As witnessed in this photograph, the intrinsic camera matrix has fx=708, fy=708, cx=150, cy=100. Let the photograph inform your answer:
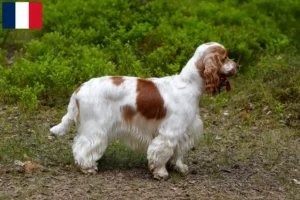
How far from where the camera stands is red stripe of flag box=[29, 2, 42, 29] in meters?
12.3

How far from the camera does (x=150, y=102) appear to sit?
6336 mm

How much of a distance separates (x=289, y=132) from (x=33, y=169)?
3.24 meters

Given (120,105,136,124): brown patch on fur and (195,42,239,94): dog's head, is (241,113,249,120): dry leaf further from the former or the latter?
(120,105,136,124): brown patch on fur

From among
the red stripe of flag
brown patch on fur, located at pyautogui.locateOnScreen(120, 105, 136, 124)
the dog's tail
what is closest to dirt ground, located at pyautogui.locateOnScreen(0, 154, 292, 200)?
the dog's tail

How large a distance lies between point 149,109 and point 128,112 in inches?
7.6

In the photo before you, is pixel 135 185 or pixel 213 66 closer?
pixel 135 185

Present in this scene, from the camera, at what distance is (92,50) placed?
35.0 ft

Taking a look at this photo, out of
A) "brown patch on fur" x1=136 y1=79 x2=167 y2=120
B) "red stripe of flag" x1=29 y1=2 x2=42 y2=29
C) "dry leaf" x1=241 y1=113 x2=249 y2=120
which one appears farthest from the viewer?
"red stripe of flag" x1=29 y1=2 x2=42 y2=29

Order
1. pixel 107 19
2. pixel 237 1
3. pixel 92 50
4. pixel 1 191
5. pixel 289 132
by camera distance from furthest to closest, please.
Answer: pixel 237 1 < pixel 107 19 < pixel 92 50 < pixel 289 132 < pixel 1 191

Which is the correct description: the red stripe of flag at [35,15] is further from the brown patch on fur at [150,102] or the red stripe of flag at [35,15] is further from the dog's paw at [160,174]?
the dog's paw at [160,174]

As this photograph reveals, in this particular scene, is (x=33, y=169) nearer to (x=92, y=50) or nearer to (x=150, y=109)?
(x=150, y=109)

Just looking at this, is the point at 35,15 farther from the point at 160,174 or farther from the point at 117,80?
the point at 160,174

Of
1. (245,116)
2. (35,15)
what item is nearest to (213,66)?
(245,116)

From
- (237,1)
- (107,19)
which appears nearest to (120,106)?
(107,19)
